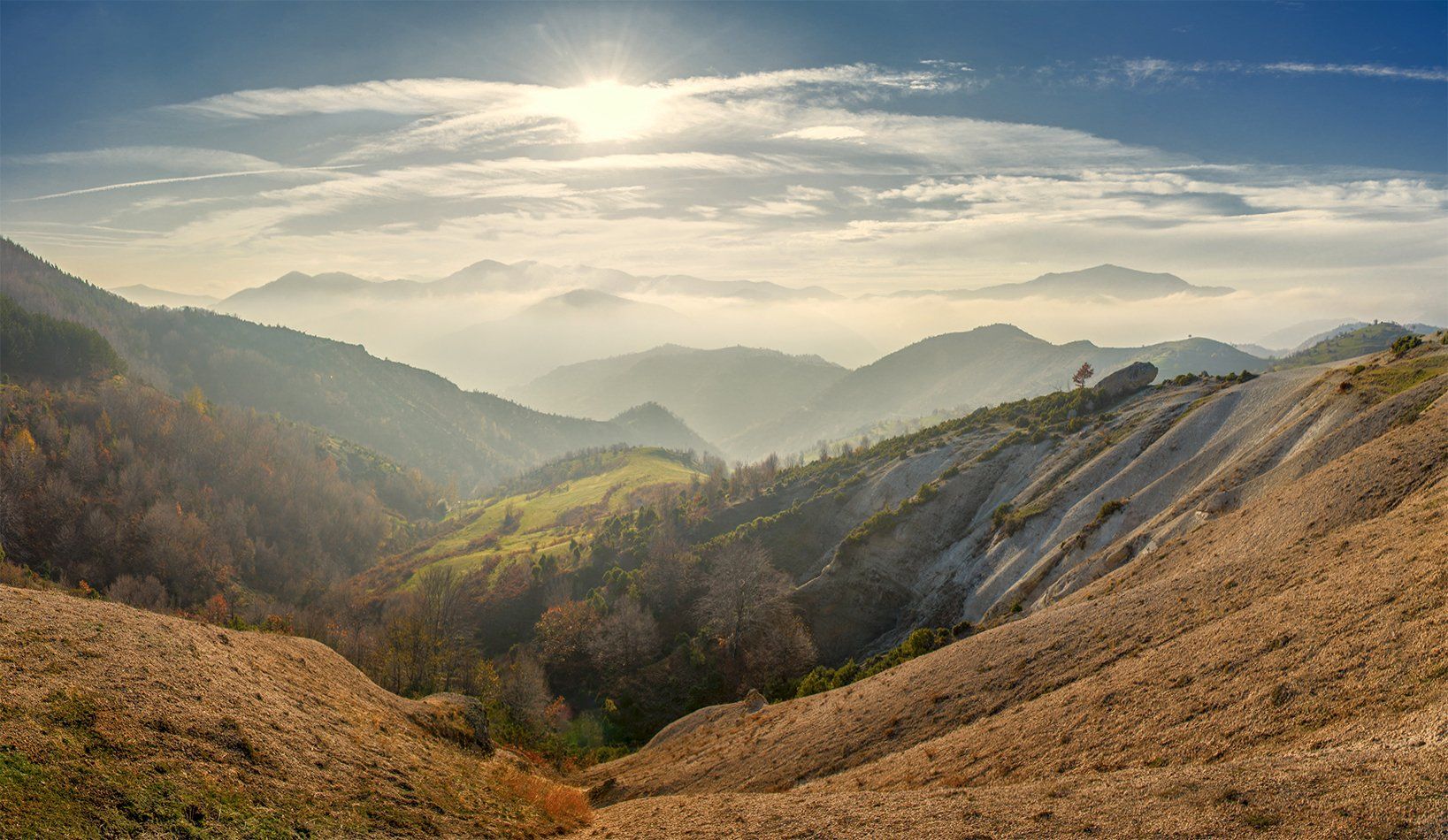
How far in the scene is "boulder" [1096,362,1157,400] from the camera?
258ft

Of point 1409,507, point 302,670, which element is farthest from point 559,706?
point 1409,507

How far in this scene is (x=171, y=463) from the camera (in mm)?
157625

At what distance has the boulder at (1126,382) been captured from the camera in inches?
3098

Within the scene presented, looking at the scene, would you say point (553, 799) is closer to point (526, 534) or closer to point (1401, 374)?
point (1401, 374)

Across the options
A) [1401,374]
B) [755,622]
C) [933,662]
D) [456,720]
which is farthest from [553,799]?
[1401,374]

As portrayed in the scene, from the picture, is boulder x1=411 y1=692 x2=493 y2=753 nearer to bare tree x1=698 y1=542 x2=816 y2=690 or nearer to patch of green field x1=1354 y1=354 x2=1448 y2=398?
bare tree x1=698 y1=542 x2=816 y2=690

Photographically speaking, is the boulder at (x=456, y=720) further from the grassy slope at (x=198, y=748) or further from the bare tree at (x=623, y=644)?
the bare tree at (x=623, y=644)

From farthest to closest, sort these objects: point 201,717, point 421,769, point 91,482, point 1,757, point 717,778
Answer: point 91,482
point 717,778
point 421,769
point 201,717
point 1,757

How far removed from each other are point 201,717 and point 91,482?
577 feet

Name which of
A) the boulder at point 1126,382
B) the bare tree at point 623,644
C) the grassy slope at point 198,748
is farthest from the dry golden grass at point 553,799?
the boulder at point 1126,382

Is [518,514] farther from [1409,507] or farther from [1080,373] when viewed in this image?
[1409,507]

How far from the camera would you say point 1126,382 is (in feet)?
260

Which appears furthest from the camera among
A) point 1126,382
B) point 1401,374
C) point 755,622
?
point 1126,382

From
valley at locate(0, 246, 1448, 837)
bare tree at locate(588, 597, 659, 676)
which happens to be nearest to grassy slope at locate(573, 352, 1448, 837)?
valley at locate(0, 246, 1448, 837)
